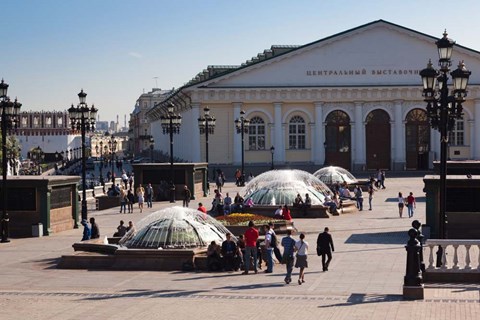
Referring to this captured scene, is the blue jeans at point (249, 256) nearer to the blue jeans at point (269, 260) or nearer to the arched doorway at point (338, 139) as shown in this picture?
the blue jeans at point (269, 260)

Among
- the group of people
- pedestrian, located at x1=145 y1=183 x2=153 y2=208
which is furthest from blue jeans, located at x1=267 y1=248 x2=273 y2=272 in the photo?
pedestrian, located at x1=145 y1=183 x2=153 y2=208

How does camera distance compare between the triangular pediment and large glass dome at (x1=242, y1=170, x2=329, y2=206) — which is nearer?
large glass dome at (x1=242, y1=170, x2=329, y2=206)

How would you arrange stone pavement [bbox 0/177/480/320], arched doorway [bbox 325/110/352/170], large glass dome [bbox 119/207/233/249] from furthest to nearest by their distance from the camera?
arched doorway [bbox 325/110/352/170], large glass dome [bbox 119/207/233/249], stone pavement [bbox 0/177/480/320]

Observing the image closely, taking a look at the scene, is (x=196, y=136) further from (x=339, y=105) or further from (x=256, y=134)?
(x=339, y=105)

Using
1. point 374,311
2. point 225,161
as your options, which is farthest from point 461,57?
point 374,311

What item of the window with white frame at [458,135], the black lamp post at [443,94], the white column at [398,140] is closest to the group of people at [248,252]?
the black lamp post at [443,94]

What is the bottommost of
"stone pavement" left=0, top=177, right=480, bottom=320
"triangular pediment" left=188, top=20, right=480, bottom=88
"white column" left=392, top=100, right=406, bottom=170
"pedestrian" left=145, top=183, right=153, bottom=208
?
Answer: "stone pavement" left=0, top=177, right=480, bottom=320

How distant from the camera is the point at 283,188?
43500mm

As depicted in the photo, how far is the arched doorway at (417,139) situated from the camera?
83.5m

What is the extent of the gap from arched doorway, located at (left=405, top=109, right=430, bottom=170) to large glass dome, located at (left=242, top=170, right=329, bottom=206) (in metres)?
38.8

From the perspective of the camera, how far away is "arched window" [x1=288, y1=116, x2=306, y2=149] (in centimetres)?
8394

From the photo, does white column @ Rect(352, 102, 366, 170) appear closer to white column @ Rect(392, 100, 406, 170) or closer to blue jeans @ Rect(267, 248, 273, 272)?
white column @ Rect(392, 100, 406, 170)

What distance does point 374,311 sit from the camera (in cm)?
1772

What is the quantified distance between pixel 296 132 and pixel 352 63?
27.6 ft
